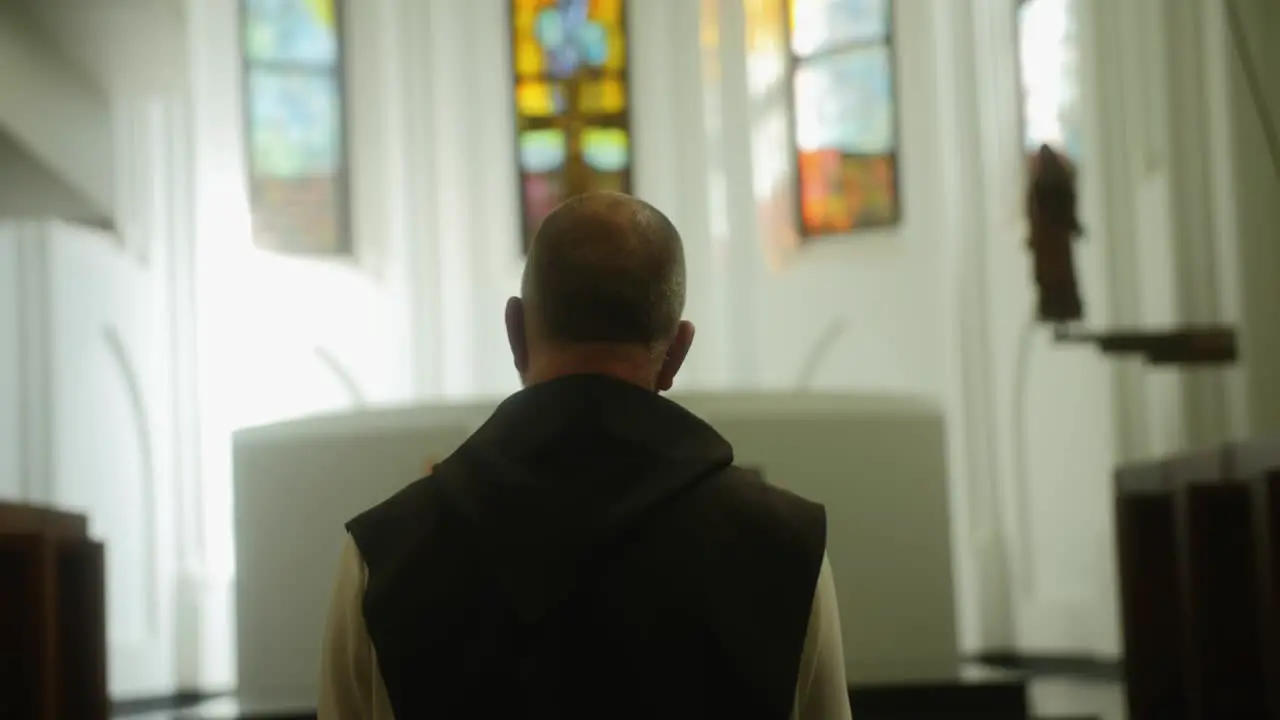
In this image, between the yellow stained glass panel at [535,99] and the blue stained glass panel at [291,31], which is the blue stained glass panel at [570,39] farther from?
the blue stained glass panel at [291,31]

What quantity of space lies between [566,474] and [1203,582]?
3.07m

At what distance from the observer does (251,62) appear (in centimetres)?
904

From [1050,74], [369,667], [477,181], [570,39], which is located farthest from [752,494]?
[570,39]

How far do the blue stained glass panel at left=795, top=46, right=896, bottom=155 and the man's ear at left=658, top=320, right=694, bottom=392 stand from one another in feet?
23.2

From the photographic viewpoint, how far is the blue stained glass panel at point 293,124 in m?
9.11

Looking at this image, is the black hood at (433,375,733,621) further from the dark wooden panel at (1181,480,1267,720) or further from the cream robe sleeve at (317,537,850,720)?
the dark wooden panel at (1181,480,1267,720)

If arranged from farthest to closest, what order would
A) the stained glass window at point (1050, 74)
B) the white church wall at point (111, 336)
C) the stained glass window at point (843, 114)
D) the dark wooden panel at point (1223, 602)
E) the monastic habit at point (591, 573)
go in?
the stained glass window at point (843, 114), the white church wall at point (111, 336), the stained glass window at point (1050, 74), the dark wooden panel at point (1223, 602), the monastic habit at point (591, 573)

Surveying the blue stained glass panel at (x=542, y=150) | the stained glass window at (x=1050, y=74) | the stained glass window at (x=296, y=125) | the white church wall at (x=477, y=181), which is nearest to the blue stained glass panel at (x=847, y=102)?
the white church wall at (x=477, y=181)

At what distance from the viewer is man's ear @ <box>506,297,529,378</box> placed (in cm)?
158

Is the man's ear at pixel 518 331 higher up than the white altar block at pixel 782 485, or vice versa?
the man's ear at pixel 518 331

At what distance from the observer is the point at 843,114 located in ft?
28.7

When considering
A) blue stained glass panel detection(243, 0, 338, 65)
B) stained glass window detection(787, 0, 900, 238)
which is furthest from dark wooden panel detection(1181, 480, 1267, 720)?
blue stained glass panel detection(243, 0, 338, 65)

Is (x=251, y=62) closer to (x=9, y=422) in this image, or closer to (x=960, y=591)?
(x=9, y=422)

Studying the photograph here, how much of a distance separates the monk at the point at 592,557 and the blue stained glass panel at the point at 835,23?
7228 mm
